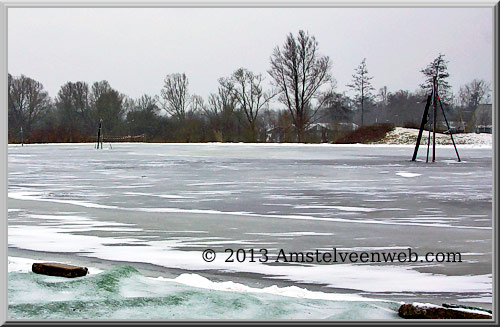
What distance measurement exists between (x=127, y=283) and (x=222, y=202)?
18.0 feet

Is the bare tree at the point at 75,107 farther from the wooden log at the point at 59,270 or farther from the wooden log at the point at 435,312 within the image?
the wooden log at the point at 435,312

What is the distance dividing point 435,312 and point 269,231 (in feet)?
11.0

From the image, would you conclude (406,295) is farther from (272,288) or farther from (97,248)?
(97,248)

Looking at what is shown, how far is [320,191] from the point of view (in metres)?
11.1

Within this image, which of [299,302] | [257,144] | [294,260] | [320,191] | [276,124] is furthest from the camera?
[257,144]

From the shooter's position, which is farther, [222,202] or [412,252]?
[222,202]

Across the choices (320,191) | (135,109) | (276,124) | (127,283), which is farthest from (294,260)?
(135,109)

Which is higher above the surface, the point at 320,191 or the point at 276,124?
the point at 276,124

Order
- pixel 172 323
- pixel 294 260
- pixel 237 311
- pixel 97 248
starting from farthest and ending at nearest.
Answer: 1. pixel 97 248
2. pixel 294 260
3. pixel 237 311
4. pixel 172 323

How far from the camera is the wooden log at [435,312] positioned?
345cm

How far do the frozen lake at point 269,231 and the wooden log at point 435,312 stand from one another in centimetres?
11

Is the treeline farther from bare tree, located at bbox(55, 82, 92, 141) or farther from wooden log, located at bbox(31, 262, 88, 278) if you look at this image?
wooden log, located at bbox(31, 262, 88, 278)

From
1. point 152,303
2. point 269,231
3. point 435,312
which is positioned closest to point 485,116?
point 269,231

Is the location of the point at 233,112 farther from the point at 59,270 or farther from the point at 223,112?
the point at 59,270
